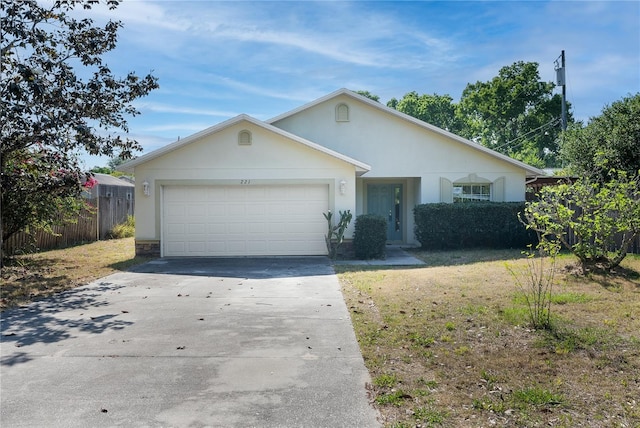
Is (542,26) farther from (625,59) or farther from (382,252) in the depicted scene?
(382,252)

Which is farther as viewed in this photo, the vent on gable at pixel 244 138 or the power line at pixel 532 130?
the power line at pixel 532 130

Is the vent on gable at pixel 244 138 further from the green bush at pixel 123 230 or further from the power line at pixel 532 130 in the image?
the power line at pixel 532 130

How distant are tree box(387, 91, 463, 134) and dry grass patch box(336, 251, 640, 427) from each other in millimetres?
38921

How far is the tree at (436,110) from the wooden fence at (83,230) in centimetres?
3090

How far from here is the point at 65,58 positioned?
10.7 meters

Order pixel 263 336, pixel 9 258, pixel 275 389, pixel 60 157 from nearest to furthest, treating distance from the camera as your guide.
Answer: pixel 275 389 → pixel 263 336 → pixel 60 157 → pixel 9 258

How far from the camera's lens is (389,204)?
714 inches


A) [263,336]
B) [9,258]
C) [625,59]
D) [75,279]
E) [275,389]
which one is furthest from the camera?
[625,59]

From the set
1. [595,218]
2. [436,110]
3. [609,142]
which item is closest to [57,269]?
[595,218]

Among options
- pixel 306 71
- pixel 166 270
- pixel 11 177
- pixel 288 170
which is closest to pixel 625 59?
pixel 306 71

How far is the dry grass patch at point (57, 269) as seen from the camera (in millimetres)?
9094

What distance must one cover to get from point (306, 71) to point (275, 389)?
1444cm

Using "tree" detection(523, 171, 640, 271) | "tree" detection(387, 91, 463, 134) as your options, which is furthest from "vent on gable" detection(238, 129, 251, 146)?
"tree" detection(387, 91, 463, 134)

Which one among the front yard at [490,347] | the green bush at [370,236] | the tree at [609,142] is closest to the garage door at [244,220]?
the green bush at [370,236]
